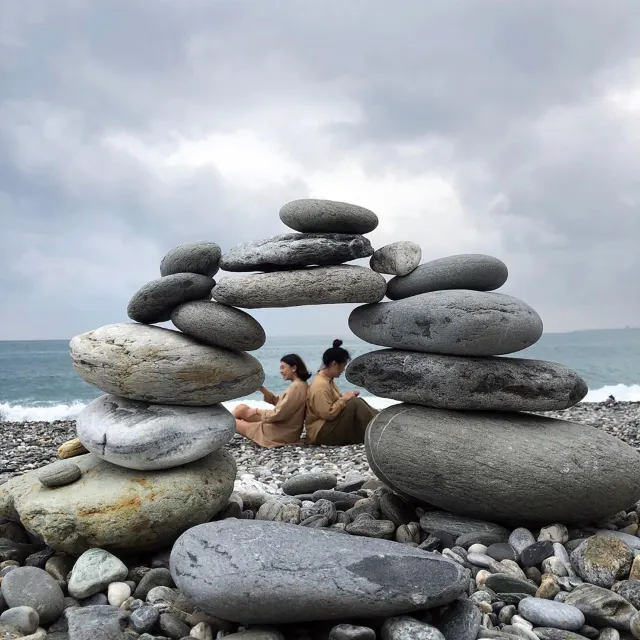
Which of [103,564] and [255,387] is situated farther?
[255,387]

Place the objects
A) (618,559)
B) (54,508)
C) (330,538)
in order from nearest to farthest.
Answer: (330,538), (618,559), (54,508)

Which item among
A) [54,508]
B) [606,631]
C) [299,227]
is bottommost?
[606,631]

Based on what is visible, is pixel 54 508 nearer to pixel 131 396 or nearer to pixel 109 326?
pixel 131 396

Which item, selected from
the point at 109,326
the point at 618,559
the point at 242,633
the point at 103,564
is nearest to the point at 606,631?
the point at 618,559

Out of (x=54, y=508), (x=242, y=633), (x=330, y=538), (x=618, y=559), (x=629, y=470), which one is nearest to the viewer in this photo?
(x=242, y=633)

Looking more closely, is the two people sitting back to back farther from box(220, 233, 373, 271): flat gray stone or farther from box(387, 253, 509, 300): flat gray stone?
box(220, 233, 373, 271): flat gray stone

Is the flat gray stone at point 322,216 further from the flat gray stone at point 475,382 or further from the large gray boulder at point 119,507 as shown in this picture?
the large gray boulder at point 119,507

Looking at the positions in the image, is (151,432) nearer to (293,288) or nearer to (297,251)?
(293,288)

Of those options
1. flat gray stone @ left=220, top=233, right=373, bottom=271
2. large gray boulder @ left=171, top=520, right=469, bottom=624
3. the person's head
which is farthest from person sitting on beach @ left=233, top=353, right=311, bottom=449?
large gray boulder @ left=171, top=520, right=469, bottom=624

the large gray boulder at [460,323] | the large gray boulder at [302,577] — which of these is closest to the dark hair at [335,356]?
the large gray boulder at [460,323]

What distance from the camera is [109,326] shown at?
578 centimetres

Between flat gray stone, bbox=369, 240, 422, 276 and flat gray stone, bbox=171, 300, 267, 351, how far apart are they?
1.44 m

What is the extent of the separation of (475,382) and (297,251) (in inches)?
80.5

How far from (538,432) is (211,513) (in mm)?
3101
